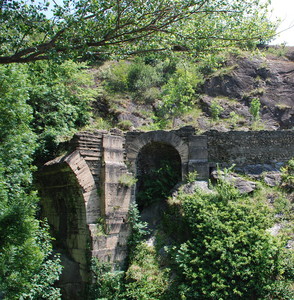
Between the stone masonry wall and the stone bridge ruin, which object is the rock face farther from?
the stone bridge ruin

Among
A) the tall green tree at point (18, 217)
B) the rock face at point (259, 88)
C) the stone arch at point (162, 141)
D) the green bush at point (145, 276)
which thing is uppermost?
the rock face at point (259, 88)

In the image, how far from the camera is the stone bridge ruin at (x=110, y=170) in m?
9.11

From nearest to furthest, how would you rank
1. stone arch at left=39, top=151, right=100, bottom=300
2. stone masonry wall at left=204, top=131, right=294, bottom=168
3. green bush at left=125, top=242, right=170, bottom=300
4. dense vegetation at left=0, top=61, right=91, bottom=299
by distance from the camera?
dense vegetation at left=0, top=61, right=91, bottom=299, green bush at left=125, top=242, right=170, bottom=300, stone arch at left=39, top=151, right=100, bottom=300, stone masonry wall at left=204, top=131, right=294, bottom=168

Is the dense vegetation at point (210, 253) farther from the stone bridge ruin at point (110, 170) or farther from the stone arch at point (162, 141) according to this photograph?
the stone arch at point (162, 141)

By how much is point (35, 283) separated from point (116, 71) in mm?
15523

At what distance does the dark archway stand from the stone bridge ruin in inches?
1.4

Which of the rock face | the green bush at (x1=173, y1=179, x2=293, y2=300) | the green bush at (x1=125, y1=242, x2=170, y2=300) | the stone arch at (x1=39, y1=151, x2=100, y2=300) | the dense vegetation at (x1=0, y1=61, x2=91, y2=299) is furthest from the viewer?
the rock face

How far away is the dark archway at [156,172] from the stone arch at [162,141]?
0.35 m

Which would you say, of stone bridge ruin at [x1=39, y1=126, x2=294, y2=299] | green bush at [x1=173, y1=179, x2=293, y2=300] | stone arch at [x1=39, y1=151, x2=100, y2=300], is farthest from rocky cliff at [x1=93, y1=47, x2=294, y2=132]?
green bush at [x1=173, y1=179, x2=293, y2=300]

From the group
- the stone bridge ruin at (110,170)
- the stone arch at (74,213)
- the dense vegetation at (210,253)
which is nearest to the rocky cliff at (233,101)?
the stone bridge ruin at (110,170)

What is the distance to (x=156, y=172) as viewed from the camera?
11305 mm

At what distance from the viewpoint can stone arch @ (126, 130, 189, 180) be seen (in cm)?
1073

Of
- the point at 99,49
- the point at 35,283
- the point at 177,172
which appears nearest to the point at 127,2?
the point at 99,49

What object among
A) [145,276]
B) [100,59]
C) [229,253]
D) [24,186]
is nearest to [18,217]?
[145,276]
